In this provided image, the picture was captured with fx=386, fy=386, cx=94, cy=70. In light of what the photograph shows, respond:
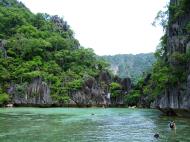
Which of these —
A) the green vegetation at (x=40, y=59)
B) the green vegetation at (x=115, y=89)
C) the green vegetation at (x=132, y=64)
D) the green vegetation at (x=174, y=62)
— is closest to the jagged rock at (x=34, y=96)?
the green vegetation at (x=40, y=59)

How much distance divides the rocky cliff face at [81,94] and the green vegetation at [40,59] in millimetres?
948

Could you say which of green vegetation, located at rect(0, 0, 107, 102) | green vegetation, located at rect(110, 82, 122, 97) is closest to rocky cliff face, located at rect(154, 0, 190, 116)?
green vegetation, located at rect(0, 0, 107, 102)

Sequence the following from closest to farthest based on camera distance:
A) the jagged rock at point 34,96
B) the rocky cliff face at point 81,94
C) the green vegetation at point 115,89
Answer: the jagged rock at point 34,96, the rocky cliff face at point 81,94, the green vegetation at point 115,89

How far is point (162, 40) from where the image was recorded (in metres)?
56.9

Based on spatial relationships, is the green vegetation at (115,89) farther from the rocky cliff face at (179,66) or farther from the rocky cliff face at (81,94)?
the rocky cliff face at (179,66)

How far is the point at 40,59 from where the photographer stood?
292 ft

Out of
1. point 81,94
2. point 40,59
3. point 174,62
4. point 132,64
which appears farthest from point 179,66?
point 132,64

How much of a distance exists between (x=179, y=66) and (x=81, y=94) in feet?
137

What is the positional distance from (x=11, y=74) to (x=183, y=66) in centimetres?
4743

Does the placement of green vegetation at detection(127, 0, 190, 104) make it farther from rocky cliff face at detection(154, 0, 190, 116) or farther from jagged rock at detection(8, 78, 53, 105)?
jagged rock at detection(8, 78, 53, 105)

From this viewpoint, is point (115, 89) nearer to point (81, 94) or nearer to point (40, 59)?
point (81, 94)

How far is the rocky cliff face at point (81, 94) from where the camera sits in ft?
250

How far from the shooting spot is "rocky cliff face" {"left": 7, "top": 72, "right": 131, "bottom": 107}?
76.2 metres

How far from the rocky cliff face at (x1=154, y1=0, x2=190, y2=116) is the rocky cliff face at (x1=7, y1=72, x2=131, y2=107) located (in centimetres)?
3435
